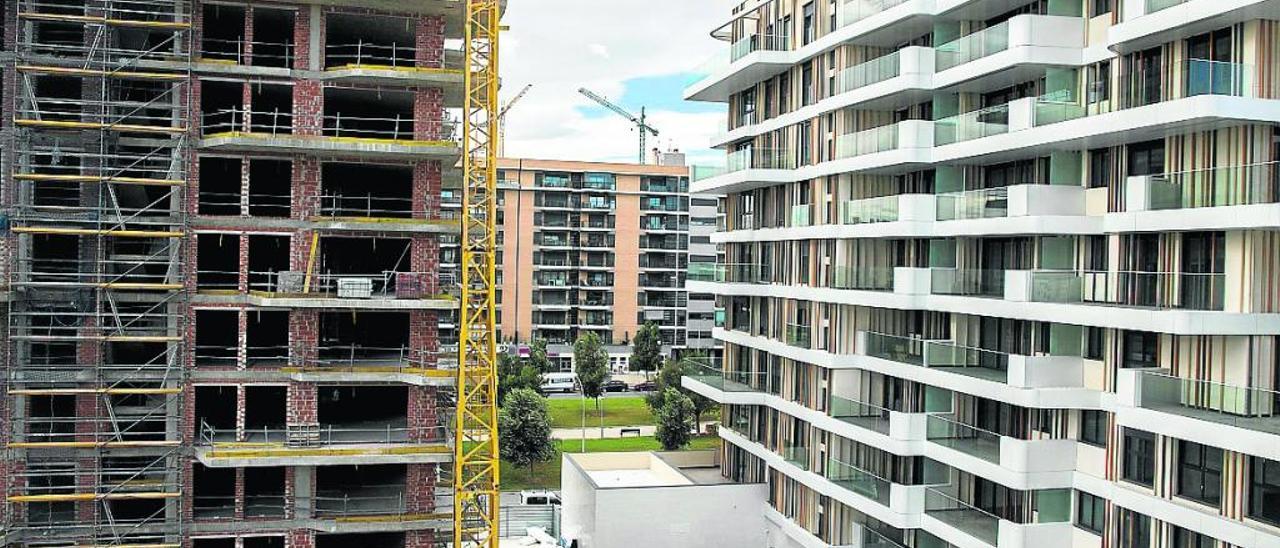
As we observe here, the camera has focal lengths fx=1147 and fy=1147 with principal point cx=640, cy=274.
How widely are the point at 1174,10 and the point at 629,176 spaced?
70.7 m

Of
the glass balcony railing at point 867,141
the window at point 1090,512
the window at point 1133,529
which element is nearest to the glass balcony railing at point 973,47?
the glass balcony railing at point 867,141

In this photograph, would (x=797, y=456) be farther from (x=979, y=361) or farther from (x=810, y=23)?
(x=810, y=23)

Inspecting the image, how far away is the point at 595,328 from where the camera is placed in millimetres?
89125

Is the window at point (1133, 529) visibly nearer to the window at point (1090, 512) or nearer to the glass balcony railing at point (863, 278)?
the window at point (1090, 512)

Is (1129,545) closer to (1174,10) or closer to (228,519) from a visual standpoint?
(1174,10)

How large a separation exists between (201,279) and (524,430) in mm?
23300

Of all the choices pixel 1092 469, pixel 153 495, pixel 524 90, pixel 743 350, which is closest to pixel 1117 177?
pixel 1092 469

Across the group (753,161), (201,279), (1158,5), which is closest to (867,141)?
(753,161)

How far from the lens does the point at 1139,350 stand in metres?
22.4

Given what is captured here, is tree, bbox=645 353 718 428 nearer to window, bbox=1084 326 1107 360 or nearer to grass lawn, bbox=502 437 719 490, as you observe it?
grass lawn, bbox=502 437 719 490

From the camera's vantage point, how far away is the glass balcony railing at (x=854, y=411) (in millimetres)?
31781

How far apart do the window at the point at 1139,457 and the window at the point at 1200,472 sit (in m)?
0.67

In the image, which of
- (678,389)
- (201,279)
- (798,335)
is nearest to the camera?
(201,279)

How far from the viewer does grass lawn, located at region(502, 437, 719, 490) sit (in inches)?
1984
